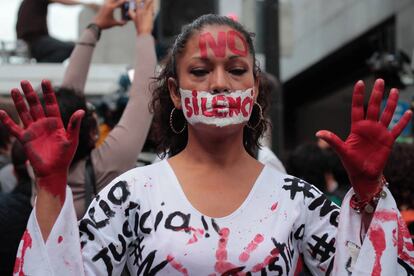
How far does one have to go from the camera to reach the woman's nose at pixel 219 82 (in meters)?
2.56

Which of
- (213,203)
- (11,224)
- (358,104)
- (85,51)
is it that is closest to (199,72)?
(213,203)

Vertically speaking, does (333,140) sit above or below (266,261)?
above

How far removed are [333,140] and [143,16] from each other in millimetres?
1827

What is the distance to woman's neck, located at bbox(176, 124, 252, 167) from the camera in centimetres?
262

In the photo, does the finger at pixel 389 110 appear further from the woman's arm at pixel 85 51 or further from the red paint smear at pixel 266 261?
the woman's arm at pixel 85 51

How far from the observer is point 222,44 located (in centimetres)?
262

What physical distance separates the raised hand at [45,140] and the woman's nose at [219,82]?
1.50 ft

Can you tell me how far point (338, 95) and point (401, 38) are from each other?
8577 millimetres

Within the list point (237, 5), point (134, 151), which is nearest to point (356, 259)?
point (134, 151)

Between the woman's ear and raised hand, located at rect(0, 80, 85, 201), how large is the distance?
468 mm

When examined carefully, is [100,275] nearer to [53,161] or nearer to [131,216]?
[131,216]

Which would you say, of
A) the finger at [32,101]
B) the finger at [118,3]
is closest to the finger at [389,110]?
the finger at [32,101]

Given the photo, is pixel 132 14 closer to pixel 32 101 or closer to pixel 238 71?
pixel 238 71

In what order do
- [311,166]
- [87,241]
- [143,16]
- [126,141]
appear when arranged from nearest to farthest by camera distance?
1. [87,241]
2. [126,141]
3. [143,16]
4. [311,166]
